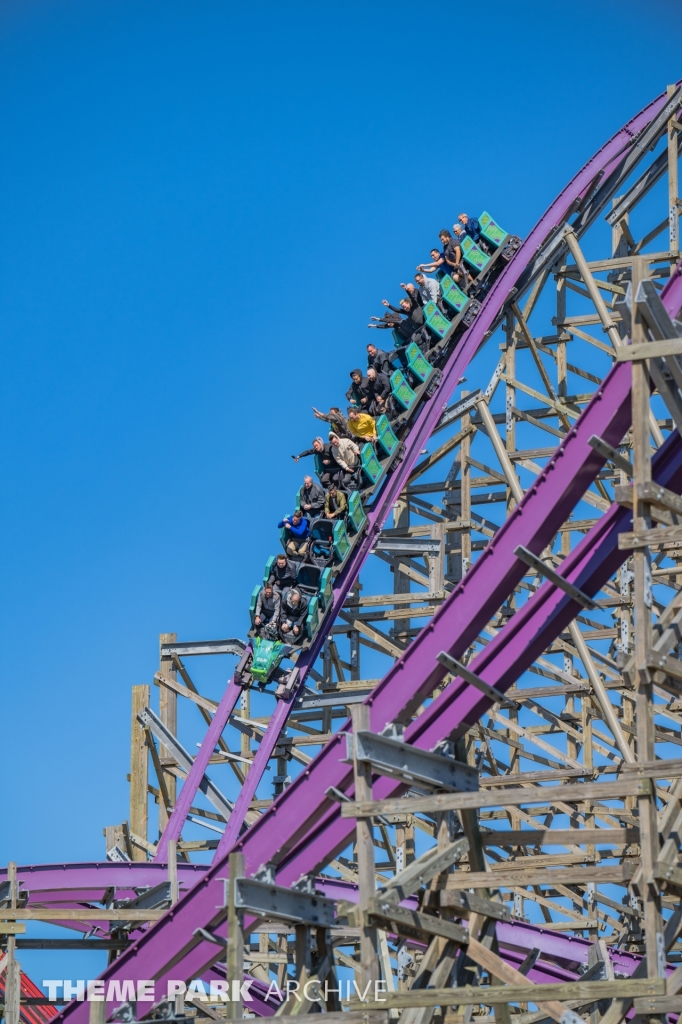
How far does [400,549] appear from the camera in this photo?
19.5 m

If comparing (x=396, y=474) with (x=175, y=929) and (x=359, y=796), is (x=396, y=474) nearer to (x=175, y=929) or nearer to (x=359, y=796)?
(x=175, y=929)

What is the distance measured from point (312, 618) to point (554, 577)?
6.62 meters

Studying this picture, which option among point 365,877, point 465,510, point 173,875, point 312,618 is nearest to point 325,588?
point 312,618

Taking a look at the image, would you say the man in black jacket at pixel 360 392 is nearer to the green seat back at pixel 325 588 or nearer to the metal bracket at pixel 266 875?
the green seat back at pixel 325 588

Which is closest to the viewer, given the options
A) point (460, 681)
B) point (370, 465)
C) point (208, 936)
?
point (460, 681)

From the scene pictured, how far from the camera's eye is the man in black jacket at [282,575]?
64.2 ft

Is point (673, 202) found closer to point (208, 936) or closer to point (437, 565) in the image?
point (437, 565)

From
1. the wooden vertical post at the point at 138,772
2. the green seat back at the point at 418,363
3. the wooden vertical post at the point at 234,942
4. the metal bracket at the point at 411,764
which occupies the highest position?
the green seat back at the point at 418,363

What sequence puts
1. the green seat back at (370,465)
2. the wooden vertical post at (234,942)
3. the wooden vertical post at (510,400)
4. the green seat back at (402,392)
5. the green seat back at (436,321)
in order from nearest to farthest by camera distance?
the wooden vertical post at (234,942)
the wooden vertical post at (510,400)
the green seat back at (370,465)
the green seat back at (402,392)
the green seat back at (436,321)

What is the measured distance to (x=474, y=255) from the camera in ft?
70.5

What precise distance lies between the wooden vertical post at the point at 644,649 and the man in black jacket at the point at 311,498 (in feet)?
28.2

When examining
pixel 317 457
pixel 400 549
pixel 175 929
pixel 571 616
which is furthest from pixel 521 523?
pixel 317 457

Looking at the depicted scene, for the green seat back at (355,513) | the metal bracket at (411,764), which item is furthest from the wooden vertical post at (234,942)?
the green seat back at (355,513)

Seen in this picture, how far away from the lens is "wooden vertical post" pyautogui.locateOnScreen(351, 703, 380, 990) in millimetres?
11312
